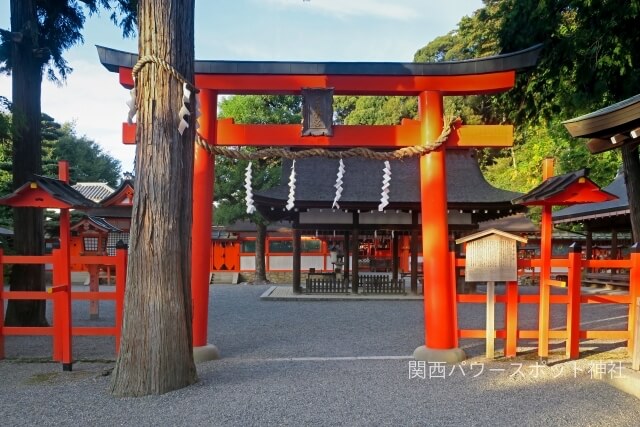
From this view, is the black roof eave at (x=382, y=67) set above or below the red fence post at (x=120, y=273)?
above

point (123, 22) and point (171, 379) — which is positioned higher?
point (123, 22)

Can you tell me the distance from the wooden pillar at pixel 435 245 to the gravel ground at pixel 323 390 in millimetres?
461

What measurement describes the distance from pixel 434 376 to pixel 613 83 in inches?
256

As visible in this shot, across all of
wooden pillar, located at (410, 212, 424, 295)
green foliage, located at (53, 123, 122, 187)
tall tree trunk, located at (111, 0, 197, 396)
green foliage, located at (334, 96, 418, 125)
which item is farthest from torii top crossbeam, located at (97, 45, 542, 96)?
green foliage, located at (53, 123, 122, 187)

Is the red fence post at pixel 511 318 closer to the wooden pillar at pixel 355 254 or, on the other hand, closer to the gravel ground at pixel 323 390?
the gravel ground at pixel 323 390

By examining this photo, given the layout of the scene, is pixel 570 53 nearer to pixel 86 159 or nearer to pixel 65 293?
pixel 65 293

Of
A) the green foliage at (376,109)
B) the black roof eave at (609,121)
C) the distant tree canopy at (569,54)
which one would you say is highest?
the green foliage at (376,109)

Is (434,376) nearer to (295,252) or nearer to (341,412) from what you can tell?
(341,412)

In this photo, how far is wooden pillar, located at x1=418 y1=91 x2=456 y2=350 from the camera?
19.8 feet

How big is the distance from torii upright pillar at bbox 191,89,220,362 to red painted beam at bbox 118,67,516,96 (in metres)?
0.29

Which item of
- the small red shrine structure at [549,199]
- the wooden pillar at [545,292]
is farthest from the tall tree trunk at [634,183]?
the wooden pillar at [545,292]

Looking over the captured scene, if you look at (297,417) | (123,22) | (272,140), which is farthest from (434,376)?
(123,22)

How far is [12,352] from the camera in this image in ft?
21.9

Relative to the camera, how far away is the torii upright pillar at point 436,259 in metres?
6.02
